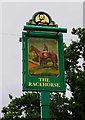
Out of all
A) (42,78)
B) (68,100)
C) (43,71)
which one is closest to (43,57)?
(43,71)

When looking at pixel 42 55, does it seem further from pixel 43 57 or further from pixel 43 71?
pixel 43 71

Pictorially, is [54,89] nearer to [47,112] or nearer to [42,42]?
[47,112]

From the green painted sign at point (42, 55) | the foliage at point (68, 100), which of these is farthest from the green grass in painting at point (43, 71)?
the foliage at point (68, 100)

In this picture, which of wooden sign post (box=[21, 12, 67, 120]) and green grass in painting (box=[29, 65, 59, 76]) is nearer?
wooden sign post (box=[21, 12, 67, 120])

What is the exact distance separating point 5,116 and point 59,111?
3.22m

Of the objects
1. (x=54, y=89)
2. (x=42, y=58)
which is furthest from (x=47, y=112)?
(x=42, y=58)

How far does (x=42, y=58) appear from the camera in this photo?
13.2m

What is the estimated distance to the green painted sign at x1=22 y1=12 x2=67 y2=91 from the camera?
42.6 ft

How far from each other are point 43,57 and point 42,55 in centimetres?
9

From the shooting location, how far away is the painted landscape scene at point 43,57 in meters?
13.1

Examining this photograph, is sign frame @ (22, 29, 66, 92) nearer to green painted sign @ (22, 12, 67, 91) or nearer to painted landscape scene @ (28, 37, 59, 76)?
green painted sign @ (22, 12, 67, 91)

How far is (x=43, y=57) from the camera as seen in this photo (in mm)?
13242

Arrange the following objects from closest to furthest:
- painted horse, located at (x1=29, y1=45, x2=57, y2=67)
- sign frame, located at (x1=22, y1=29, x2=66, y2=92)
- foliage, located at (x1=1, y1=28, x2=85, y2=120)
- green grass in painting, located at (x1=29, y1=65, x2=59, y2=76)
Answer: sign frame, located at (x1=22, y1=29, x2=66, y2=92) → green grass in painting, located at (x1=29, y1=65, x2=59, y2=76) → painted horse, located at (x1=29, y1=45, x2=57, y2=67) → foliage, located at (x1=1, y1=28, x2=85, y2=120)

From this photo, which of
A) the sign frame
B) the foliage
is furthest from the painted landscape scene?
the foliage
